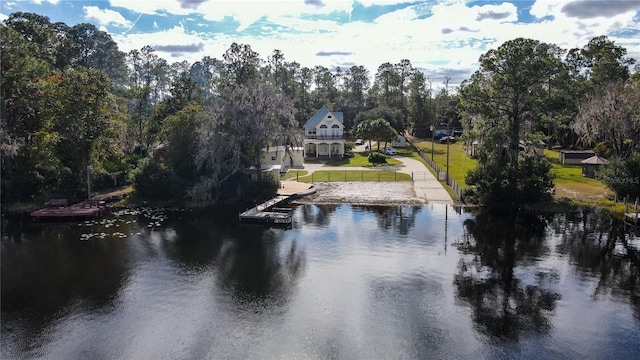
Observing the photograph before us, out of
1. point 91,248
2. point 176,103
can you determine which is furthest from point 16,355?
point 176,103

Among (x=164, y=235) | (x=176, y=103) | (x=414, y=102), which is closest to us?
(x=164, y=235)

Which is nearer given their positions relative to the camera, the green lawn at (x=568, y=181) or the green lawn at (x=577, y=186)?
the green lawn at (x=568, y=181)

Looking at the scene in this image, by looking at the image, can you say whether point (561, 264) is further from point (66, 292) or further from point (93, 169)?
point (93, 169)

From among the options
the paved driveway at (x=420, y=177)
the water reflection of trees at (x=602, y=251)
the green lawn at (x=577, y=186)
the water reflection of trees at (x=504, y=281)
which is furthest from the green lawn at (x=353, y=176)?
the water reflection of trees at (x=602, y=251)

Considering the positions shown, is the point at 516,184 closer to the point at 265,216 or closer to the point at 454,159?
the point at 265,216

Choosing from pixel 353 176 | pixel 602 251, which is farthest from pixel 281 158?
pixel 602 251

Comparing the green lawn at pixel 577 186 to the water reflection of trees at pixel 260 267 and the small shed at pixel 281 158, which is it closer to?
the water reflection of trees at pixel 260 267
